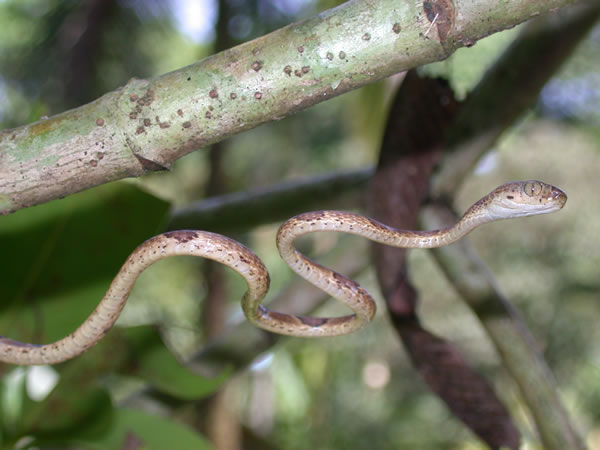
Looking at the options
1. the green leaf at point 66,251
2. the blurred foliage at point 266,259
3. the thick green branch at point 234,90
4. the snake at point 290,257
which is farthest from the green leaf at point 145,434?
the thick green branch at point 234,90

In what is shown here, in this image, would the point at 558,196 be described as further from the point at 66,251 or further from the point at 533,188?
the point at 66,251

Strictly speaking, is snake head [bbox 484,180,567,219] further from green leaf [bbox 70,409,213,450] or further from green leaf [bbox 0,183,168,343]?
green leaf [bbox 70,409,213,450]

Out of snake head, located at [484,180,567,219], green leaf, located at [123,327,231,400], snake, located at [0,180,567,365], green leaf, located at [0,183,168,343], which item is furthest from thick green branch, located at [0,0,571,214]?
green leaf, located at [123,327,231,400]

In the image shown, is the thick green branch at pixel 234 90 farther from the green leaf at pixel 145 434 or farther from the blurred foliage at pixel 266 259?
the green leaf at pixel 145 434

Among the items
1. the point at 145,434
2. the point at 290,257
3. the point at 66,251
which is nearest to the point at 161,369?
the point at 145,434

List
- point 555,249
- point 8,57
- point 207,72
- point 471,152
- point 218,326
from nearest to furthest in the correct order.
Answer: point 207,72 → point 471,152 → point 218,326 → point 8,57 → point 555,249

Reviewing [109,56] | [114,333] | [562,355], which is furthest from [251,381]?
[114,333]

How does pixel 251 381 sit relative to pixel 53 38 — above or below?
below

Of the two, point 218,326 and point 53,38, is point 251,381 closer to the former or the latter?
point 218,326
